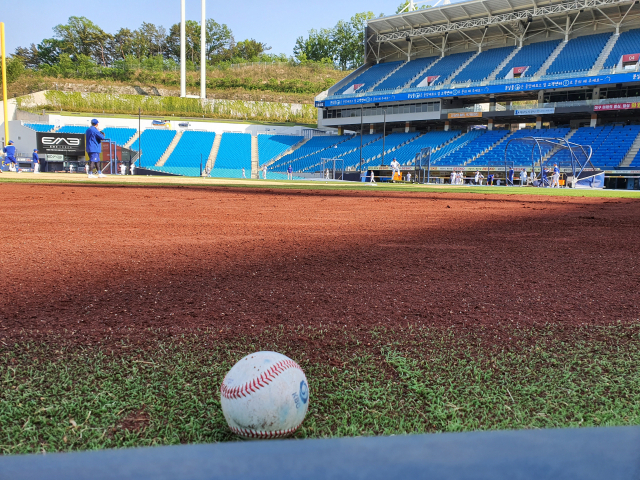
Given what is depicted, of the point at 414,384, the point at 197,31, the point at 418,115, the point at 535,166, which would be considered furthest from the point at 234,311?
the point at 197,31

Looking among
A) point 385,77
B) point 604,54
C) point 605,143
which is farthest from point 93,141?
point 385,77

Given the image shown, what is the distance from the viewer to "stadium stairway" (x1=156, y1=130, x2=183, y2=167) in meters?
45.1

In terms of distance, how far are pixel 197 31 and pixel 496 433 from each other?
93.3 meters

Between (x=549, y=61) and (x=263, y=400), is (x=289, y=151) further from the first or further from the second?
(x=263, y=400)

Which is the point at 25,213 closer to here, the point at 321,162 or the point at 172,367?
the point at 172,367

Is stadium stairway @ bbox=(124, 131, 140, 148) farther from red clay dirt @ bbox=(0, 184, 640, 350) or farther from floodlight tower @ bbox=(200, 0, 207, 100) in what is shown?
red clay dirt @ bbox=(0, 184, 640, 350)

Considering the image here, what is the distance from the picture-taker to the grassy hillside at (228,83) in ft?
182

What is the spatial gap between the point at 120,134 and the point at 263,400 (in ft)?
171

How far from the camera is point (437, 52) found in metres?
51.5

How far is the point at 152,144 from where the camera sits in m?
47.8

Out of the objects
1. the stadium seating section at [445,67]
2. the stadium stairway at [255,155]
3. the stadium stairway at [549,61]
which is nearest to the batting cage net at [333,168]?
the stadium stairway at [255,155]

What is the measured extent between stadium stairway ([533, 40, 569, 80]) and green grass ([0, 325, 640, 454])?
41.7 meters

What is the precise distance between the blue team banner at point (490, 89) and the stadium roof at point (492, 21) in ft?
24.1

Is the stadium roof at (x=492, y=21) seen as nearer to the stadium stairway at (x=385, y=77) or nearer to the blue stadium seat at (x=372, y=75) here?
the blue stadium seat at (x=372, y=75)
